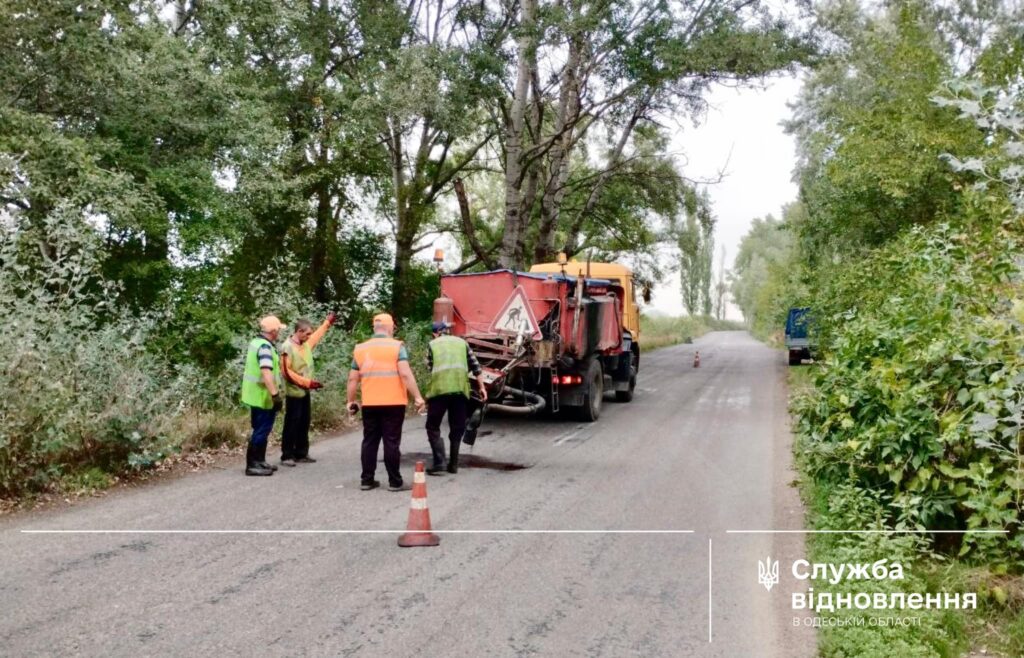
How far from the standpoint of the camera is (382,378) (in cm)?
775

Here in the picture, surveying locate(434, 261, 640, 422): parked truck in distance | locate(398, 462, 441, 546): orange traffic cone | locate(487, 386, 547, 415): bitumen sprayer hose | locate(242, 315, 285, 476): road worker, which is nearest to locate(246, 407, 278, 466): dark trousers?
locate(242, 315, 285, 476): road worker

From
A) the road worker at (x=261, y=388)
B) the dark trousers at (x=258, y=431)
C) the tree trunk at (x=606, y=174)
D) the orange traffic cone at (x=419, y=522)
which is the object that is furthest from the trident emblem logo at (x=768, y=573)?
the tree trunk at (x=606, y=174)

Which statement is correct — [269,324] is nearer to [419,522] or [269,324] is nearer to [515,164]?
[419,522]

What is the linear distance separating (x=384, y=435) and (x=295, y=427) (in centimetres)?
189

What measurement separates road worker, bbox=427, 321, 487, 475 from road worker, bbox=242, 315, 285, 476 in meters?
1.72

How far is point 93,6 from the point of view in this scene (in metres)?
11.8

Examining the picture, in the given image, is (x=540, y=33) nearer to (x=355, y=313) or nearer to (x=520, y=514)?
(x=355, y=313)

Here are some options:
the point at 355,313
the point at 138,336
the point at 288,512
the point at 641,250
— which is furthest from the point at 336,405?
the point at 641,250

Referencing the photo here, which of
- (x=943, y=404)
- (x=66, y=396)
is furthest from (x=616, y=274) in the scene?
(x=66, y=396)

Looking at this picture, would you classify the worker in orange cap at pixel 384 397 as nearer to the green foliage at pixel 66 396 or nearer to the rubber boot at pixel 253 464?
the rubber boot at pixel 253 464

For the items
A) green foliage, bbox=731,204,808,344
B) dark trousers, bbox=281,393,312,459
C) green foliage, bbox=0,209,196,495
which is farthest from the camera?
green foliage, bbox=731,204,808,344

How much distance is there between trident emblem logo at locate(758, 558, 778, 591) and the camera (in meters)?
5.47

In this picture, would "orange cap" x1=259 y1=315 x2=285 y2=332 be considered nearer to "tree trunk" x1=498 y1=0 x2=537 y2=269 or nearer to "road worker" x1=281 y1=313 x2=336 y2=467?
"road worker" x1=281 y1=313 x2=336 y2=467

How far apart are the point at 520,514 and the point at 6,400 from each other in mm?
4795
